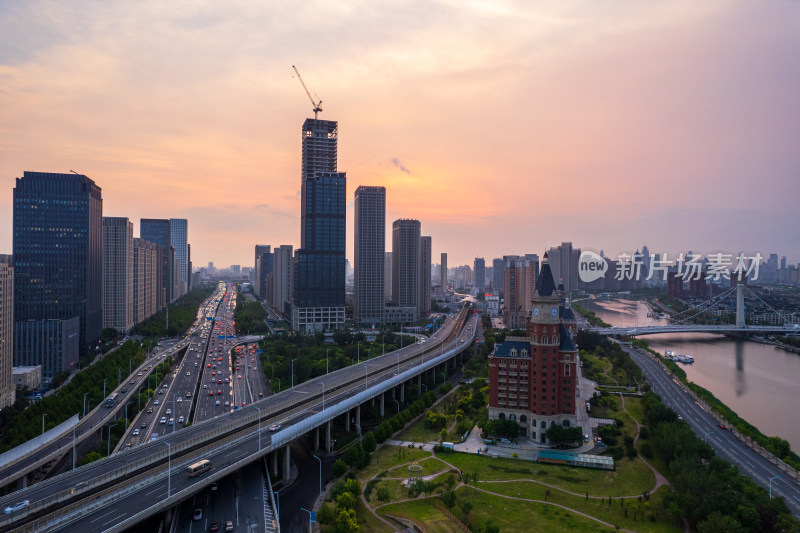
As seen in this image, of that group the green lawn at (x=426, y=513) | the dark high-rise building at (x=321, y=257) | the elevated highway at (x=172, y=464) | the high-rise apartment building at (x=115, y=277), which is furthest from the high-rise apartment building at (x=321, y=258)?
the green lawn at (x=426, y=513)

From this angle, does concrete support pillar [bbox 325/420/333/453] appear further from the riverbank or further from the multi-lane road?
the riverbank

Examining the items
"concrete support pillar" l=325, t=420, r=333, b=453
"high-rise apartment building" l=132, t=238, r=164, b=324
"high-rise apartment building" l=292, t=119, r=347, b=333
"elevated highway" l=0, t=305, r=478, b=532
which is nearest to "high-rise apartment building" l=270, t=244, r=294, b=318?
"high-rise apartment building" l=292, t=119, r=347, b=333

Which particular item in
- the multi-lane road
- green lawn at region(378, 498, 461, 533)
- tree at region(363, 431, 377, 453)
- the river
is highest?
tree at region(363, 431, 377, 453)

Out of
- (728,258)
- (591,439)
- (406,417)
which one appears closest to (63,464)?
(406,417)

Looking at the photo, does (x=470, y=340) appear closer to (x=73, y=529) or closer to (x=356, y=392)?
(x=356, y=392)

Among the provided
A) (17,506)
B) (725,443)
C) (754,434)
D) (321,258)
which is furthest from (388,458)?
(321,258)

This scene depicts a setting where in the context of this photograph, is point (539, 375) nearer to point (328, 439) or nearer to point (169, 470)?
point (328, 439)
